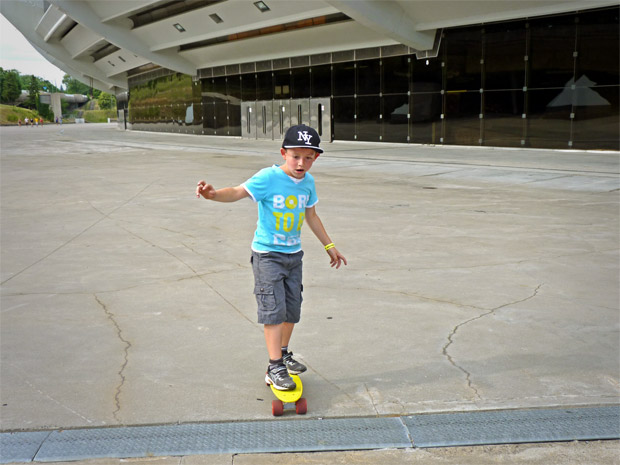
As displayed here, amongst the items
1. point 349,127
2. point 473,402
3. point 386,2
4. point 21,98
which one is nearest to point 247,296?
point 473,402

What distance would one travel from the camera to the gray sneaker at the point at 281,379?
3.63 m

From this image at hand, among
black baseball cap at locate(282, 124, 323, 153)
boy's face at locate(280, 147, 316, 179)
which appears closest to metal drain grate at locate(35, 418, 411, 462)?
boy's face at locate(280, 147, 316, 179)

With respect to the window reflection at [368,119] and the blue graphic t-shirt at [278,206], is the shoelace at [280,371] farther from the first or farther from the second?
the window reflection at [368,119]

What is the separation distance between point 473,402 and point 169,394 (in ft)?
5.54

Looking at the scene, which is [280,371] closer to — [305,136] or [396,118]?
[305,136]

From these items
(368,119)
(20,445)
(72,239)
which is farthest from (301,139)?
(368,119)

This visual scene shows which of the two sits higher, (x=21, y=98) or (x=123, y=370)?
(x=21, y=98)

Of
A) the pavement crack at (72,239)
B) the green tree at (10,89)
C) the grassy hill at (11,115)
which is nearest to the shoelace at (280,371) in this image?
the pavement crack at (72,239)

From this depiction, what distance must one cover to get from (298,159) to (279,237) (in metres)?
0.45

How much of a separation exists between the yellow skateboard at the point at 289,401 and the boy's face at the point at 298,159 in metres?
1.19

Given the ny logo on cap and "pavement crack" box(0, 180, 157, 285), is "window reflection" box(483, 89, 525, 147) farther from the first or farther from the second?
the ny logo on cap

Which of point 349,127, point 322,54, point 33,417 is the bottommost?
point 33,417

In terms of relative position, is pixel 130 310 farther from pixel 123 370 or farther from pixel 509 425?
pixel 509 425

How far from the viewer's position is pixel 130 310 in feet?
17.7
